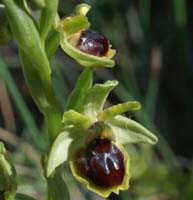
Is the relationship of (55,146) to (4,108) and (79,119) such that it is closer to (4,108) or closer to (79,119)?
(79,119)

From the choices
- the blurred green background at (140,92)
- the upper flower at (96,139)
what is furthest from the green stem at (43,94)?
the blurred green background at (140,92)

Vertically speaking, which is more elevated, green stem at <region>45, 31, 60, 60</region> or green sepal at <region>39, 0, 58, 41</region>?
green sepal at <region>39, 0, 58, 41</region>

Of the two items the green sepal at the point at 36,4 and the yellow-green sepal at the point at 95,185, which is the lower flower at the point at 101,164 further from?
the green sepal at the point at 36,4

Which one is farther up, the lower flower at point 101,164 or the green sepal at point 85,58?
the green sepal at point 85,58

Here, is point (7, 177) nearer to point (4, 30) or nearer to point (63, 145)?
point (63, 145)

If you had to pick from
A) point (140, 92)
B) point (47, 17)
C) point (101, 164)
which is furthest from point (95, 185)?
point (140, 92)

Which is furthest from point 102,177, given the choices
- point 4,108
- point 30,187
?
point 4,108

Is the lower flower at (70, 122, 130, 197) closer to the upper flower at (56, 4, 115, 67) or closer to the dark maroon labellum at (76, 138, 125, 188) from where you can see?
the dark maroon labellum at (76, 138, 125, 188)

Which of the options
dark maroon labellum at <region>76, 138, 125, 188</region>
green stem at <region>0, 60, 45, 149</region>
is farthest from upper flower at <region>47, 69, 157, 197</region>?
green stem at <region>0, 60, 45, 149</region>
